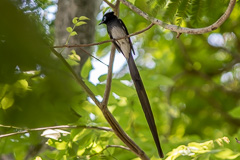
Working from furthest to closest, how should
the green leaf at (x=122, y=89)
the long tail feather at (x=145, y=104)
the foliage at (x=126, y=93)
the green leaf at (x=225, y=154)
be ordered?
the green leaf at (x=122, y=89), the long tail feather at (x=145, y=104), the green leaf at (x=225, y=154), the foliage at (x=126, y=93)

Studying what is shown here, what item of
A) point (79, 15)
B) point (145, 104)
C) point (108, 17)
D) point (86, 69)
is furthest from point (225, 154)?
point (79, 15)

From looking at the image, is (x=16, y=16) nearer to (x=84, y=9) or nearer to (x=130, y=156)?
(x=130, y=156)

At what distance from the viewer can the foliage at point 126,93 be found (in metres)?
0.51

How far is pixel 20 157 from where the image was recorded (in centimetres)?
289

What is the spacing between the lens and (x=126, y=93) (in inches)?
84.1

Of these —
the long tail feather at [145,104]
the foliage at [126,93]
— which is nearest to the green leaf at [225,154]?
the foliage at [126,93]

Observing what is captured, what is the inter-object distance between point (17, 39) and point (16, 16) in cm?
3

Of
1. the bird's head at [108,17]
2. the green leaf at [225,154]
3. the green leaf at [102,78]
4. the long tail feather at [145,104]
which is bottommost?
the green leaf at [225,154]

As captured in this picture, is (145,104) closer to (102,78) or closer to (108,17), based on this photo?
(102,78)

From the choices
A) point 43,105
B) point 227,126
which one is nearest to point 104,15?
point 43,105

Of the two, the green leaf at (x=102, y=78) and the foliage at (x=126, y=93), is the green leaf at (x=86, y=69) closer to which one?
the foliage at (x=126, y=93)

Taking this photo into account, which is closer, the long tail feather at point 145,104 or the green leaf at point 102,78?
the long tail feather at point 145,104

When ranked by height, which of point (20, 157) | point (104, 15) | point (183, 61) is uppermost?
point (183, 61)

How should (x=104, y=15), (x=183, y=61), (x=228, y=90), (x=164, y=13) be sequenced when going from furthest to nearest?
(x=183, y=61), (x=228, y=90), (x=104, y=15), (x=164, y=13)
